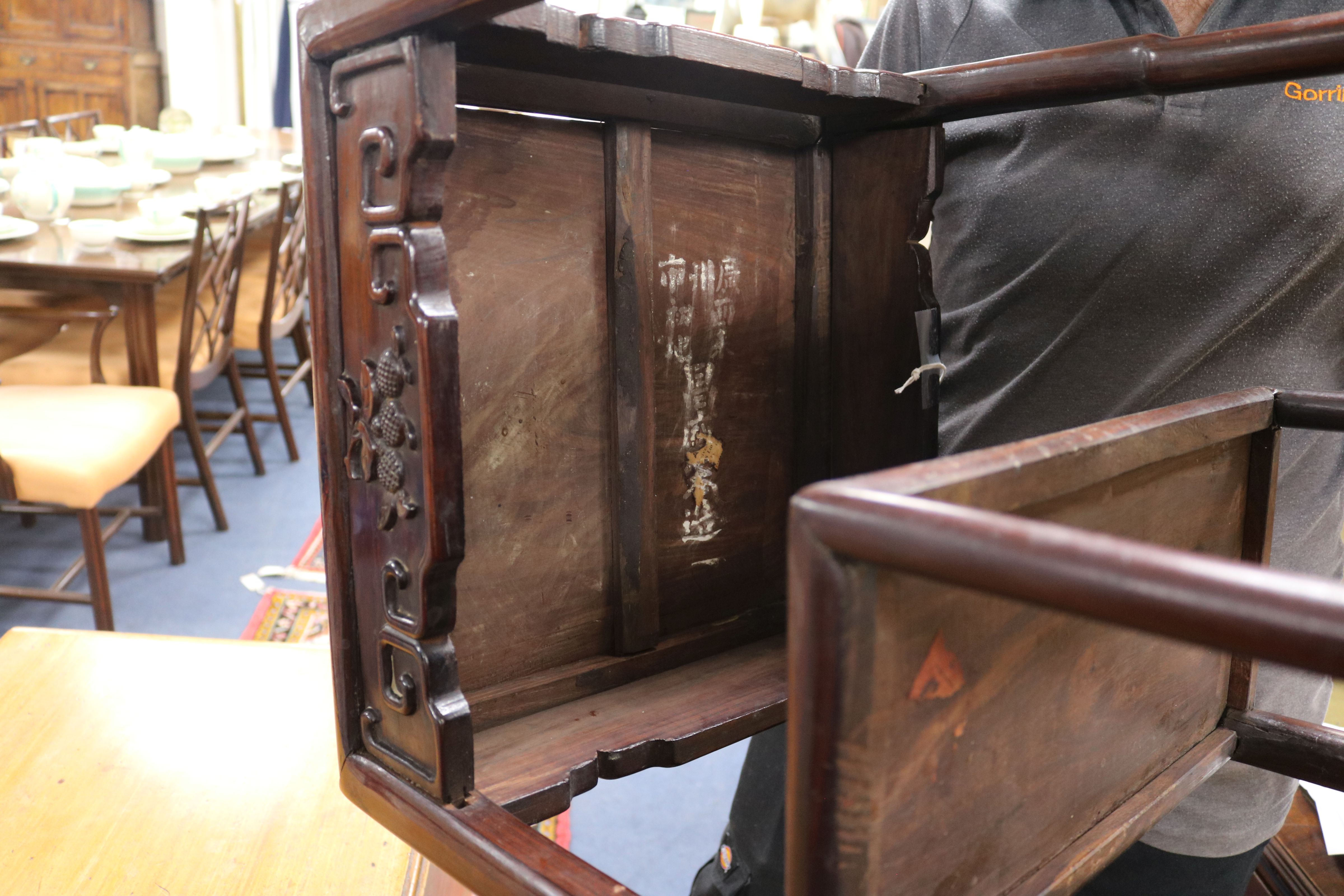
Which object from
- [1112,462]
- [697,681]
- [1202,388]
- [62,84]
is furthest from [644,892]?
[62,84]

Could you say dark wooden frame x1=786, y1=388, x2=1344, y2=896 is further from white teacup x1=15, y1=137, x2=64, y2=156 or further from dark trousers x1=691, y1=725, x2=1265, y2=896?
white teacup x1=15, y1=137, x2=64, y2=156

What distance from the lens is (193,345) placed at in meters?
2.93

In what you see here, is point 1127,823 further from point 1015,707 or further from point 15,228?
point 15,228

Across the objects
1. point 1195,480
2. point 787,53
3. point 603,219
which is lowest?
point 1195,480

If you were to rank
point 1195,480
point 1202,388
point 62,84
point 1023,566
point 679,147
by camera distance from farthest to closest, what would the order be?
point 62,84 → point 1202,388 → point 679,147 → point 1195,480 → point 1023,566

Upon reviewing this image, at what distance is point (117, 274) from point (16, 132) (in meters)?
2.36

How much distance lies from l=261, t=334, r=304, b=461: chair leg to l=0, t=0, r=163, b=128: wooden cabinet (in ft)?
12.5

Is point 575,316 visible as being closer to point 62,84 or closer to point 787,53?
point 787,53

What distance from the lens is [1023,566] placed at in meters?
0.33

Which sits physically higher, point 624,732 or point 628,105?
point 628,105

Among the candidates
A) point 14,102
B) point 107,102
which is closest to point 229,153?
point 107,102

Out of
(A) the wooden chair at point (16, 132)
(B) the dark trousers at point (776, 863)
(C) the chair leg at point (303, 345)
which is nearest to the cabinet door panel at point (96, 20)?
(A) the wooden chair at point (16, 132)

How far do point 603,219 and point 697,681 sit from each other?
33 centimetres

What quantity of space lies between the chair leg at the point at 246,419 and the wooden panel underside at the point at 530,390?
115 inches
